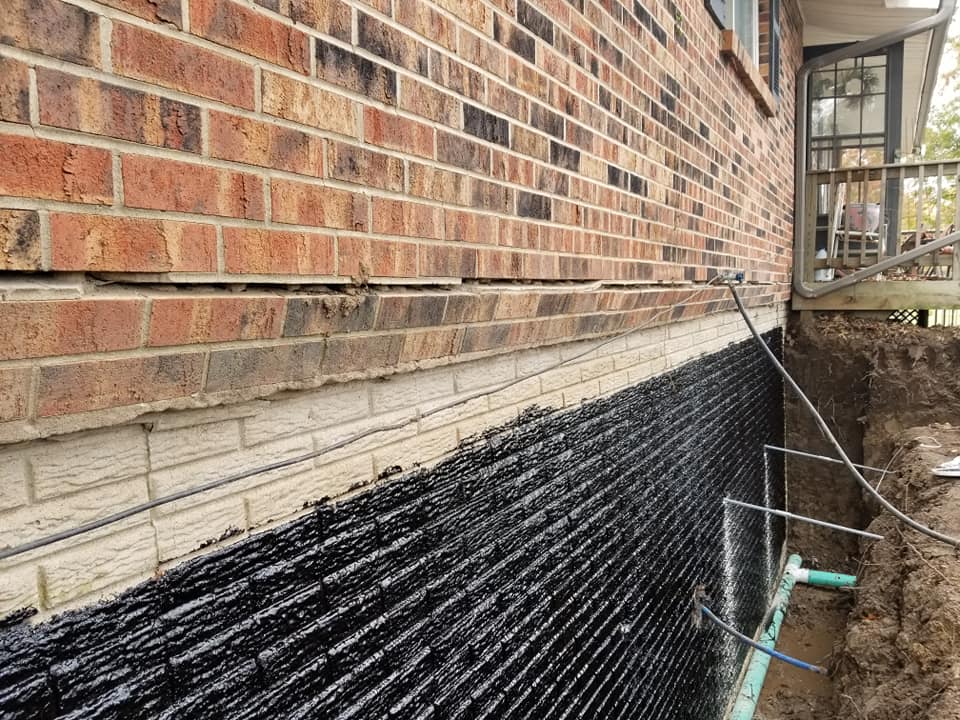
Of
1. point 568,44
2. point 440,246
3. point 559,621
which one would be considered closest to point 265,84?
point 440,246

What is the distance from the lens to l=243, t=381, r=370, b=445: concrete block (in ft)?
4.37

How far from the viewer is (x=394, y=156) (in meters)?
1.56

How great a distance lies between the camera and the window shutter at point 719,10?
4198mm

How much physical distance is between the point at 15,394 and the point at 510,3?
1.70 metres

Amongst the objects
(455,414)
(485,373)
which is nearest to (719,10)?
(485,373)

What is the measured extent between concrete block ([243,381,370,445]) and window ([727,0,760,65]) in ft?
16.7

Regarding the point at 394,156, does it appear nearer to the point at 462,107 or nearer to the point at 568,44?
the point at 462,107

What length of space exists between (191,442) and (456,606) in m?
0.98

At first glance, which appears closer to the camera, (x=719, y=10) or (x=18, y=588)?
(x=18, y=588)

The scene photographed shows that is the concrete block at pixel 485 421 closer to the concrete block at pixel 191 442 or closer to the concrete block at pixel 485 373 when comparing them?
the concrete block at pixel 485 373

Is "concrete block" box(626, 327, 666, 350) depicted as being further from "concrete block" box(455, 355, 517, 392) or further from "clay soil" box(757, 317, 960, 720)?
"clay soil" box(757, 317, 960, 720)

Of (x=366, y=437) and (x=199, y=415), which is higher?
(x=199, y=415)

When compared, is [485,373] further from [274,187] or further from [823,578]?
[823,578]

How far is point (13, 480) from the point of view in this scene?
96 centimetres
